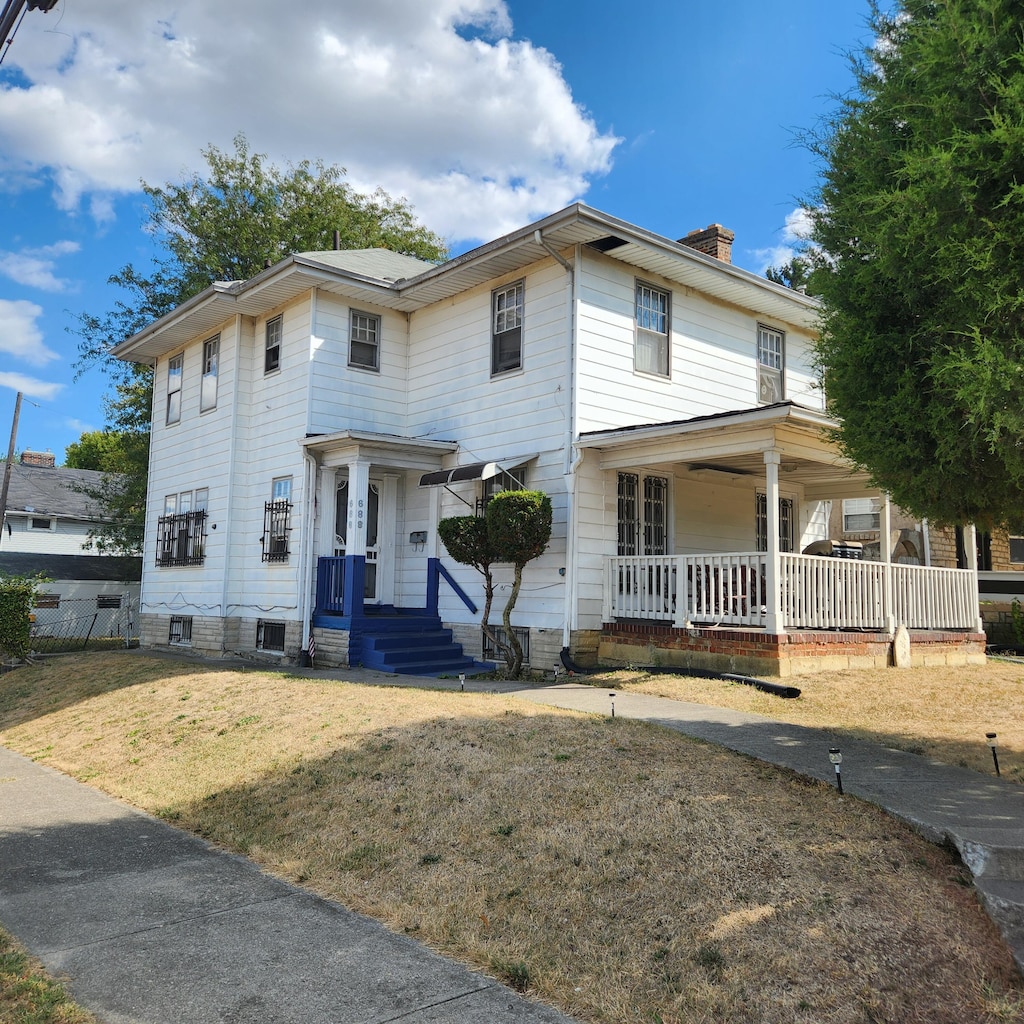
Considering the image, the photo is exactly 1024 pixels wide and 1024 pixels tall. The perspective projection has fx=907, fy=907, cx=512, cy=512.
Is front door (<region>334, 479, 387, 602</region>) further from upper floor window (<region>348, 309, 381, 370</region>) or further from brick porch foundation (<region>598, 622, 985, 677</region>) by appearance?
brick porch foundation (<region>598, 622, 985, 677</region>)

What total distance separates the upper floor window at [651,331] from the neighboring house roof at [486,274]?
1.23ft

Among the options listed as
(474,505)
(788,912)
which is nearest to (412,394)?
(474,505)

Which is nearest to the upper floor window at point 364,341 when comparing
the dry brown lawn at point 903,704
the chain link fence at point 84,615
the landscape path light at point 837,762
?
the dry brown lawn at point 903,704

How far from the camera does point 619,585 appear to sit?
1359 centimetres

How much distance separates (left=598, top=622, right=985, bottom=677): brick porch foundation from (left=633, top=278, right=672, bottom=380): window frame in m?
4.34

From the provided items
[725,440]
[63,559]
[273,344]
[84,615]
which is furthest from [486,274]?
[63,559]

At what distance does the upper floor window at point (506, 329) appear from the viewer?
14.7 metres

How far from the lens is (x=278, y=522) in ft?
54.7

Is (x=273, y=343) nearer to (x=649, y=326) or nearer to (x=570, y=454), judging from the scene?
(x=570, y=454)

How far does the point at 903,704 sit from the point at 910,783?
4.13 m

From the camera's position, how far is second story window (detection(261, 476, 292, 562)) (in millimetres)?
16406

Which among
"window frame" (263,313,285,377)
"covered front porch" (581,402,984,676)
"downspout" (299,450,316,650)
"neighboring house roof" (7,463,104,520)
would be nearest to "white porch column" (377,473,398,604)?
"downspout" (299,450,316,650)

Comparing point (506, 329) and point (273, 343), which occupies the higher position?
point (273, 343)

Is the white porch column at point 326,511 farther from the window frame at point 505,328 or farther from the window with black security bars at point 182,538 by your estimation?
the window with black security bars at point 182,538
